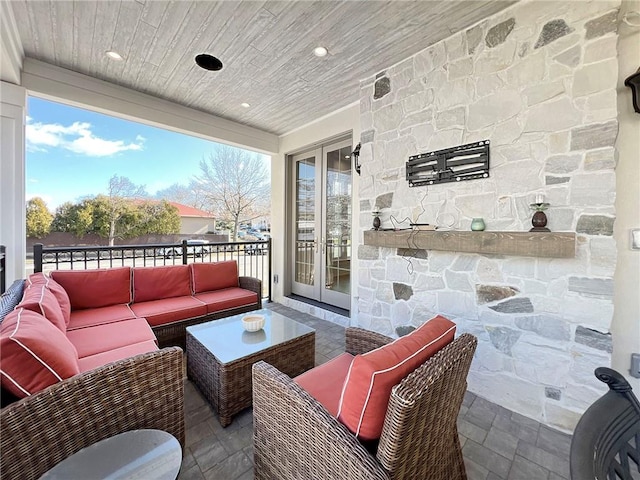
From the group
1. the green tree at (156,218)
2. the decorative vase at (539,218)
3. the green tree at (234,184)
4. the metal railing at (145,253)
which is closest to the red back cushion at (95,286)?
the metal railing at (145,253)

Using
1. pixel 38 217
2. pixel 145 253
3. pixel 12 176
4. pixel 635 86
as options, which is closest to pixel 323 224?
pixel 145 253

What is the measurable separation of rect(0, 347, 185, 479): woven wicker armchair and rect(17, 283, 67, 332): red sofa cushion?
0.82 meters

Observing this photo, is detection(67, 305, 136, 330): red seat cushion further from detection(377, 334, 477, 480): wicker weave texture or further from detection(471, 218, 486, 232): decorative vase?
detection(471, 218, 486, 232): decorative vase

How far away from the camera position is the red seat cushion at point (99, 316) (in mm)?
2331

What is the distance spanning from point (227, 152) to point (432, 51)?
10723 mm

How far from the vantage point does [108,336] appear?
81.8 inches

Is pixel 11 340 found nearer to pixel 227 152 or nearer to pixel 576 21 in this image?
pixel 576 21

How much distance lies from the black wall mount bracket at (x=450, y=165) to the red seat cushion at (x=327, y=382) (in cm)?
176

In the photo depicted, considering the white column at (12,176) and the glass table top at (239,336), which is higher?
the white column at (12,176)

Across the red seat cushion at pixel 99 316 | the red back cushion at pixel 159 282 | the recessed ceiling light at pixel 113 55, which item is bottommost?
the red seat cushion at pixel 99 316

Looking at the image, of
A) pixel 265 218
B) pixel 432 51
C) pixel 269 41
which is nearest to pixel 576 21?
pixel 432 51

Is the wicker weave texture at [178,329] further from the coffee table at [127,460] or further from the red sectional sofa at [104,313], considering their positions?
the coffee table at [127,460]

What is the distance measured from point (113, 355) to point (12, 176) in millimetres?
2408

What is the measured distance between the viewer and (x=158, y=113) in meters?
3.52
